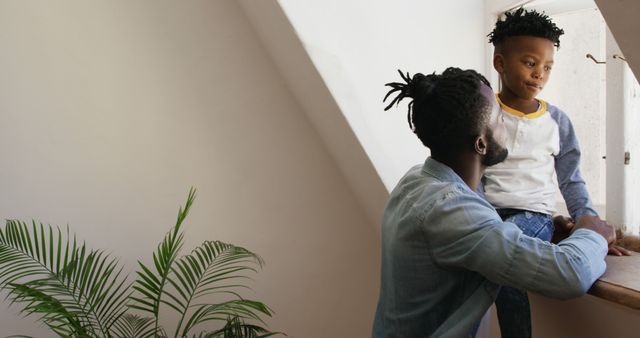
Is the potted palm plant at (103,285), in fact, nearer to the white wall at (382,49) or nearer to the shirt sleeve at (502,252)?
the white wall at (382,49)

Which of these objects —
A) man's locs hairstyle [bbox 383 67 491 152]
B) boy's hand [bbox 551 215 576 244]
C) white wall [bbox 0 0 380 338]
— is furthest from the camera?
white wall [bbox 0 0 380 338]

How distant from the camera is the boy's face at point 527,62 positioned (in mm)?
1438

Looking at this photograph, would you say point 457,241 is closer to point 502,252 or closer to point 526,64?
point 502,252

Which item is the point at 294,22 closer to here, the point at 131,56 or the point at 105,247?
the point at 131,56

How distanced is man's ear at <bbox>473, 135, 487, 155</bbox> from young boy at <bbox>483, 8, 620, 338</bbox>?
1.01ft

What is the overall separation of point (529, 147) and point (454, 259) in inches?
21.3

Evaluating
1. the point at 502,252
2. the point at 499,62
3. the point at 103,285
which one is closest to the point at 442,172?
the point at 502,252

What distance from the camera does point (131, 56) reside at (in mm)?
2424

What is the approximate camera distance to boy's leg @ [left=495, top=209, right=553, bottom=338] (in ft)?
4.54

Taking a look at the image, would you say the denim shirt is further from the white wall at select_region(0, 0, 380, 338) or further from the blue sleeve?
the white wall at select_region(0, 0, 380, 338)

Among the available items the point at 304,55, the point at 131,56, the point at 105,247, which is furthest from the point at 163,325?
the point at 304,55

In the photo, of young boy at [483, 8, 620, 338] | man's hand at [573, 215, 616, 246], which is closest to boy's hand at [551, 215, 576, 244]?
young boy at [483, 8, 620, 338]

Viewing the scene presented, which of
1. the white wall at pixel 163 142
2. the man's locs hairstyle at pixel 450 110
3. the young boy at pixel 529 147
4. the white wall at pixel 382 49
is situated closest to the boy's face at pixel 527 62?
the young boy at pixel 529 147

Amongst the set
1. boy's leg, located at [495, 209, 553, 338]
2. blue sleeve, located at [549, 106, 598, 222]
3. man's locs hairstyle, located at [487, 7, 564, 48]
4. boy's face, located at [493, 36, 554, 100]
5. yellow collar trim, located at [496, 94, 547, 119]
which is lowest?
boy's leg, located at [495, 209, 553, 338]
